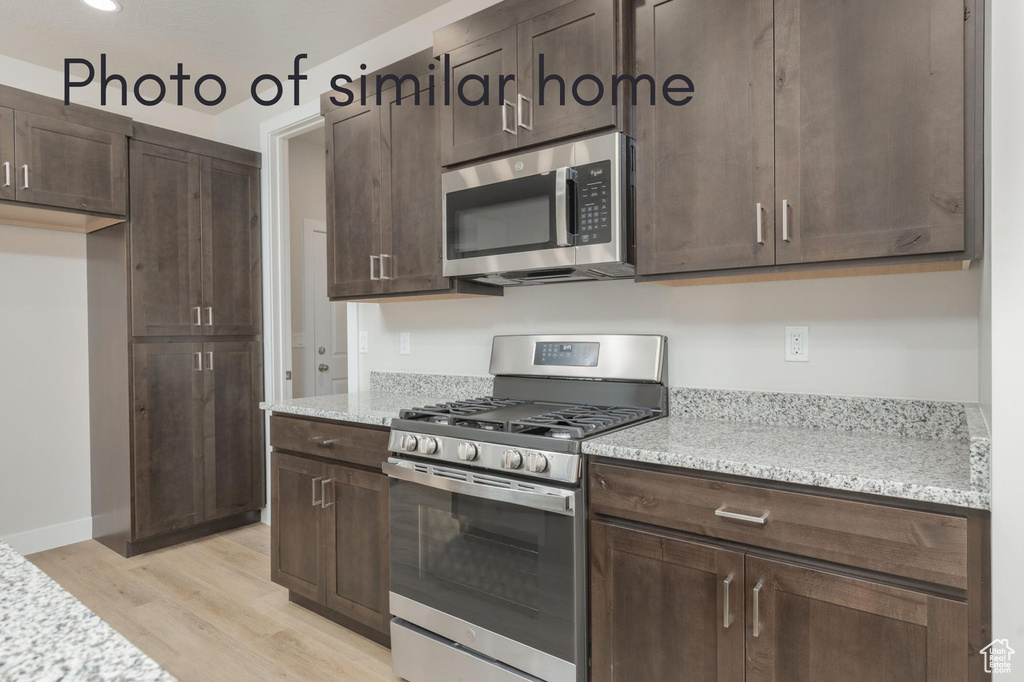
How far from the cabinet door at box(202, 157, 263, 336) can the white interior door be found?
2.35 feet

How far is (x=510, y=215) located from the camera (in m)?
2.15

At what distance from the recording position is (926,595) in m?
1.22

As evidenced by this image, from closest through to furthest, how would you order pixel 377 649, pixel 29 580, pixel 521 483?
1. pixel 29 580
2. pixel 521 483
3. pixel 377 649

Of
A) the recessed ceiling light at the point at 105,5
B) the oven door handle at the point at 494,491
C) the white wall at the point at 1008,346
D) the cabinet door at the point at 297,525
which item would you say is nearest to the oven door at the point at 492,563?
the oven door handle at the point at 494,491

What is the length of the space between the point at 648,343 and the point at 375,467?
1098 millimetres

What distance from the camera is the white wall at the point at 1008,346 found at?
3.72ft

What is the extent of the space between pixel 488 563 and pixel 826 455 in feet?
3.26

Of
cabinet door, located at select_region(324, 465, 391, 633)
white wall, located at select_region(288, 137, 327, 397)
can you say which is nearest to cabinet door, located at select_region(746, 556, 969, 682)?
cabinet door, located at select_region(324, 465, 391, 633)

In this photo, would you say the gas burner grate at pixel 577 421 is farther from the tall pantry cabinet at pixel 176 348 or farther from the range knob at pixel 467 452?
the tall pantry cabinet at pixel 176 348

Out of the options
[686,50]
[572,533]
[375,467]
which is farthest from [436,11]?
[572,533]

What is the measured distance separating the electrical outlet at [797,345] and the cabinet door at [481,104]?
1132mm

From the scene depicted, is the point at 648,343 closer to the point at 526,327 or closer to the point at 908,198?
the point at 526,327

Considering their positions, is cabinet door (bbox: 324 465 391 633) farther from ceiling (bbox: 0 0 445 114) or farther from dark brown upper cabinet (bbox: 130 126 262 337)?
ceiling (bbox: 0 0 445 114)

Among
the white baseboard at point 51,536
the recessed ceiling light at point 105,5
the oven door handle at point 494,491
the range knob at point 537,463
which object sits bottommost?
the white baseboard at point 51,536
